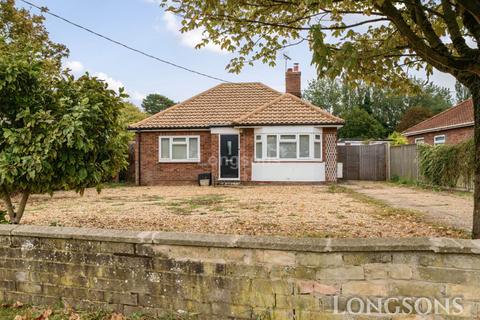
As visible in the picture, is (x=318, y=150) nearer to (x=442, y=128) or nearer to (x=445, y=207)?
(x=445, y=207)

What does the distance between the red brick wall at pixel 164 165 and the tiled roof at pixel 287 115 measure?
7.53 ft

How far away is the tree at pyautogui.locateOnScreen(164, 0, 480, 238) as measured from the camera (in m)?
3.99

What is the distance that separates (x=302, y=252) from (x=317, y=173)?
1438 cm

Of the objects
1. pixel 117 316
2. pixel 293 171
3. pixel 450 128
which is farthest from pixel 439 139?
pixel 117 316

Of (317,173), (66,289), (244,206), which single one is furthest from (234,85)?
(66,289)

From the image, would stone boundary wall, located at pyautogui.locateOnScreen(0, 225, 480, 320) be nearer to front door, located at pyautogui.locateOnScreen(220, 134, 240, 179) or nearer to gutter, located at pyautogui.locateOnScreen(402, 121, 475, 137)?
front door, located at pyautogui.locateOnScreen(220, 134, 240, 179)

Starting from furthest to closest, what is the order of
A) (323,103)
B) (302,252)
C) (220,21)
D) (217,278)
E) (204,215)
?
(323,103)
(204,215)
(220,21)
(217,278)
(302,252)

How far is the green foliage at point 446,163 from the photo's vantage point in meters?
12.3

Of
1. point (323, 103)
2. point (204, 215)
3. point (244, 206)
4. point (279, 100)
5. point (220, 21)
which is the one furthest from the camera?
point (323, 103)

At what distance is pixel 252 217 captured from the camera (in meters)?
7.89

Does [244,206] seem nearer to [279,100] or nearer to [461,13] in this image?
[461,13]

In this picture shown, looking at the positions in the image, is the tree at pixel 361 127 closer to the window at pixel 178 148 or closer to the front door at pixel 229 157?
the front door at pixel 229 157

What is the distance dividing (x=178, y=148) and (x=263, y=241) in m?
15.8

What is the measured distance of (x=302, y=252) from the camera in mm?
2854
